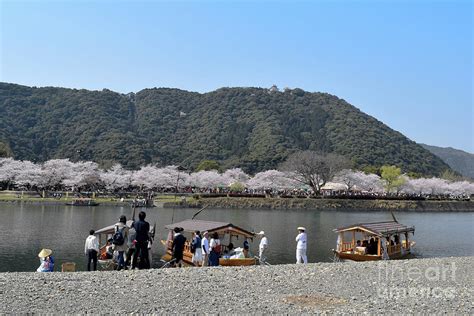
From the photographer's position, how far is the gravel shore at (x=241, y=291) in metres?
9.20

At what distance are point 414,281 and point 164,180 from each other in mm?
76368

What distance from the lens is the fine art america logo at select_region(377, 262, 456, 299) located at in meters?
11.1

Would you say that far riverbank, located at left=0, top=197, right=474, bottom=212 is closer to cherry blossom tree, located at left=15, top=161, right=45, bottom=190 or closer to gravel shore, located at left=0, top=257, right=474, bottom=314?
cherry blossom tree, located at left=15, top=161, right=45, bottom=190

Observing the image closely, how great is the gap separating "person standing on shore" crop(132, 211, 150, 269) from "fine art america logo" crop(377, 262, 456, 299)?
21.9ft

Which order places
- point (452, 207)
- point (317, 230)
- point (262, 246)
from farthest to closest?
point (452, 207)
point (317, 230)
point (262, 246)

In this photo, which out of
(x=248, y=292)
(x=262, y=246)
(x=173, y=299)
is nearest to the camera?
(x=173, y=299)

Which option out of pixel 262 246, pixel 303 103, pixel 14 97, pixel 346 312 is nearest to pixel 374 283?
pixel 346 312

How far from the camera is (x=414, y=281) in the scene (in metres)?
12.8

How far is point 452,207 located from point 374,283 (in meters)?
67.6

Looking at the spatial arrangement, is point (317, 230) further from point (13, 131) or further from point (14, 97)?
point (14, 97)

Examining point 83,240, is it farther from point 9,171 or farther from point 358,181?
point 358,181

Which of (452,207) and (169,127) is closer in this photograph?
(452,207)

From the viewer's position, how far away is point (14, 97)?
5586 inches

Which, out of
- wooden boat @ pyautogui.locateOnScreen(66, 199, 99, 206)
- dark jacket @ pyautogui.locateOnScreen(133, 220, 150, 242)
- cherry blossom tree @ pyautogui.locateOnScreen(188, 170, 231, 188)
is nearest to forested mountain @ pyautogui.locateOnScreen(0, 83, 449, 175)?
cherry blossom tree @ pyautogui.locateOnScreen(188, 170, 231, 188)
